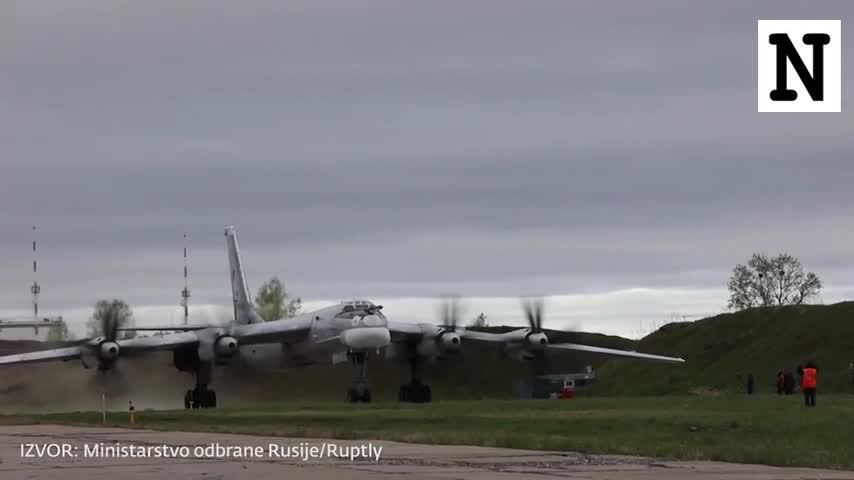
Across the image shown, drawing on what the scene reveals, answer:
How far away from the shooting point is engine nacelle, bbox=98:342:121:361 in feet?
196

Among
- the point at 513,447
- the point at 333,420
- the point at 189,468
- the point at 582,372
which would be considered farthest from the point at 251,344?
the point at 189,468

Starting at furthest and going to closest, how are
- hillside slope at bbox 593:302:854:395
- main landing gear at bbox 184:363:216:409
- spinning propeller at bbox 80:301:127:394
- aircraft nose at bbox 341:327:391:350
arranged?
hillside slope at bbox 593:302:854:395 < main landing gear at bbox 184:363:216:409 < spinning propeller at bbox 80:301:127:394 < aircraft nose at bbox 341:327:391:350

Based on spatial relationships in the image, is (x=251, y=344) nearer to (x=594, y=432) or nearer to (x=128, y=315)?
(x=128, y=315)

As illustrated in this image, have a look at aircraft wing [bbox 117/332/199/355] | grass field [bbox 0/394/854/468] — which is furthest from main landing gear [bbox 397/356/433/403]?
grass field [bbox 0/394/854/468]

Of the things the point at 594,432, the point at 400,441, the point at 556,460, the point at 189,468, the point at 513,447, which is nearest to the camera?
the point at 189,468

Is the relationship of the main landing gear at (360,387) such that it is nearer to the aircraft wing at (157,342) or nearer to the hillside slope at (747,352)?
the aircraft wing at (157,342)

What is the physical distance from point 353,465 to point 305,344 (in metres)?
40.3

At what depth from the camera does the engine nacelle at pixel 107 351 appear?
59.6m

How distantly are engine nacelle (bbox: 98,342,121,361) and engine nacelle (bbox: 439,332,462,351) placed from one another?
47.8ft

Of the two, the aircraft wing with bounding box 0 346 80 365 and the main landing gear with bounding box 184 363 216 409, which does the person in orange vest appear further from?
the aircraft wing with bounding box 0 346 80 365

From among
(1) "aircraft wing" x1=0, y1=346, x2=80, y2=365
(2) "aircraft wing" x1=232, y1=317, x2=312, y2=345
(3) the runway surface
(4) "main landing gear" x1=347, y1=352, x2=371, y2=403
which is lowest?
(3) the runway surface

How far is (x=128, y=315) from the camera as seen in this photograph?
206 feet

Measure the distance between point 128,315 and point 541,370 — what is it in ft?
62.9

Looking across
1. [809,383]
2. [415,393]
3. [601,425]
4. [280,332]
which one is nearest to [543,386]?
[415,393]
